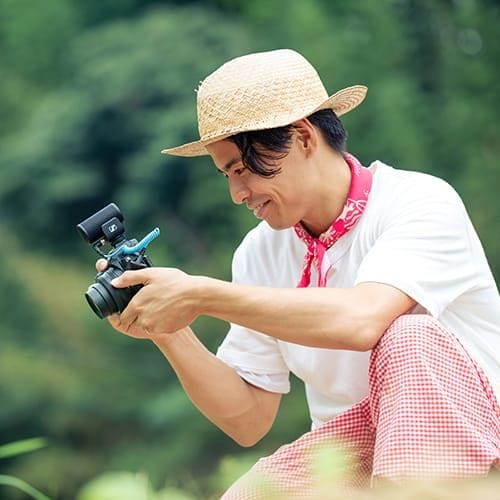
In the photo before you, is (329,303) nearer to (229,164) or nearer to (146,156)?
(229,164)

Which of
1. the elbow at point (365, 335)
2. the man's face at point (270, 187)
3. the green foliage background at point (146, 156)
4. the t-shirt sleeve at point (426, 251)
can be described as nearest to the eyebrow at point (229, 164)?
the man's face at point (270, 187)

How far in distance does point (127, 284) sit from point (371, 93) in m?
7.47

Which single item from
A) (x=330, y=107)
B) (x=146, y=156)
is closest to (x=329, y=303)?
(x=330, y=107)

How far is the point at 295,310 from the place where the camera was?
6.19 feet

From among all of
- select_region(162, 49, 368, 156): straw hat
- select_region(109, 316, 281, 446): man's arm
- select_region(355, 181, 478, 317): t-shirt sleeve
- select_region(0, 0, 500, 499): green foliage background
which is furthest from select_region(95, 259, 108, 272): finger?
select_region(0, 0, 500, 499): green foliage background

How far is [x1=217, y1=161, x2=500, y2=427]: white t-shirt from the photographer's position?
1.98 m

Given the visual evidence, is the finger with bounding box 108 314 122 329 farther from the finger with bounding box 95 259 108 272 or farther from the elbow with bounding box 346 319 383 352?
the elbow with bounding box 346 319 383 352

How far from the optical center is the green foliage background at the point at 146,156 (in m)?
9.02

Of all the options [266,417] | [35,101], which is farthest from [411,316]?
[35,101]

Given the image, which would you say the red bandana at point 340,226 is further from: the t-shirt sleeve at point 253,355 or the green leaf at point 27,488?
the green leaf at point 27,488

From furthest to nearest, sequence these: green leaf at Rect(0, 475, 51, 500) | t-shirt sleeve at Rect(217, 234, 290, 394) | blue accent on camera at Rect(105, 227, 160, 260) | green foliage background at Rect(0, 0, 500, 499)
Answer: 1. green foliage background at Rect(0, 0, 500, 499)
2. t-shirt sleeve at Rect(217, 234, 290, 394)
3. blue accent on camera at Rect(105, 227, 160, 260)
4. green leaf at Rect(0, 475, 51, 500)

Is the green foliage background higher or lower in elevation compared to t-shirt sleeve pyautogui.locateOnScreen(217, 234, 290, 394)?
lower

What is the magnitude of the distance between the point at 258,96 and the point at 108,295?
0.36m

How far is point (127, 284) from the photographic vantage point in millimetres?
1921
